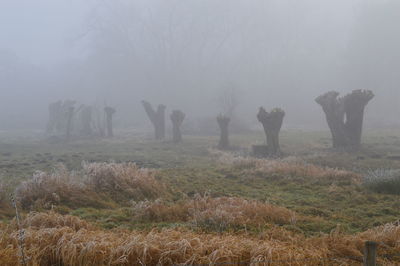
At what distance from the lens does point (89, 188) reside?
1016 cm

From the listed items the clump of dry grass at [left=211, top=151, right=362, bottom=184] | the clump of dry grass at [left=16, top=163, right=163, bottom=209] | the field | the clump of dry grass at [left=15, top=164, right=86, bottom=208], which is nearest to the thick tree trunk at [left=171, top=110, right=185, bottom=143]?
the field

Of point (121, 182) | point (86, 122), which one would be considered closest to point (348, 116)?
point (121, 182)

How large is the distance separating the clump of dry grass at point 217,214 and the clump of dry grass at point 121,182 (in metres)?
1.98

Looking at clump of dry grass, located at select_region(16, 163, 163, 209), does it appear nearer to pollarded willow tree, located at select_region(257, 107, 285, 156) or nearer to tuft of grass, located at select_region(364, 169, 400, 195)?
tuft of grass, located at select_region(364, 169, 400, 195)

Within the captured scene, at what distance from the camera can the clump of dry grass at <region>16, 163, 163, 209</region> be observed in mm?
9297

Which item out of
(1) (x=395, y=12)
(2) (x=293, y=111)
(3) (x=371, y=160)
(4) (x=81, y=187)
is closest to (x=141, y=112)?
(2) (x=293, y=111)

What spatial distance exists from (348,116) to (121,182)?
56.1 ft

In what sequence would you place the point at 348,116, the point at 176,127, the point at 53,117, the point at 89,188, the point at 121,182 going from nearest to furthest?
the point at 89,188, the point at 121,182, the point at 348,116, the point at 176,127, the point at 53,117

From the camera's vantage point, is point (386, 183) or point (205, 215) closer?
point (205, 215)

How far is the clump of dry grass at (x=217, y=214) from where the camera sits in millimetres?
7230

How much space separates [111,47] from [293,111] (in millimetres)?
43799

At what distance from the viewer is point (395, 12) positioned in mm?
67188

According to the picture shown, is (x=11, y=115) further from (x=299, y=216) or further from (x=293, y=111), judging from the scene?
(x=299, y=216)

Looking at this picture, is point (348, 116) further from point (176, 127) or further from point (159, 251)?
point (159, 251)
